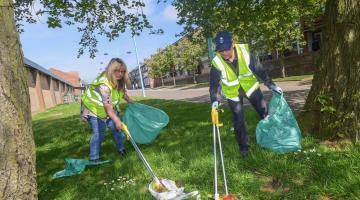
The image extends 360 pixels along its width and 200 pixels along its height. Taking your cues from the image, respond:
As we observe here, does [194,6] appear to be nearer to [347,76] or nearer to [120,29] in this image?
[120,29]

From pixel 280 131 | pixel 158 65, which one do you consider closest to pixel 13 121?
pixel 280 131

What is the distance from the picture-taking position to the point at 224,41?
187 inches

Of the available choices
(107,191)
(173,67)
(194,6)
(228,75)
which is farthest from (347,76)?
(173,67)

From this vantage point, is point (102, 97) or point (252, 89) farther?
Answer: point (102, 97)

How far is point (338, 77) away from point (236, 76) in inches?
54.4

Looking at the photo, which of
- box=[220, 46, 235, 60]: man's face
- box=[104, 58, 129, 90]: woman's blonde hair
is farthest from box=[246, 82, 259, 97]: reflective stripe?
box=[104, 58, 129, 90]: woman's blonde hair

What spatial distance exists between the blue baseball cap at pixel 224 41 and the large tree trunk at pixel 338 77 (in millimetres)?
1518

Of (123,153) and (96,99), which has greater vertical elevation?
(96,99)

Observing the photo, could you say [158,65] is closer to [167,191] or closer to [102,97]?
[102,97]

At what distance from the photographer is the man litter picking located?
4.82 metres

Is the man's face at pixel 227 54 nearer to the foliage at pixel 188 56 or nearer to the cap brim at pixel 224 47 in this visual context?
the cap brim at pixel 224 47

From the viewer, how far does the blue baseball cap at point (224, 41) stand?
4.72 meters

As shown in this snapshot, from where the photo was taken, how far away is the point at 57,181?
18.2 feet

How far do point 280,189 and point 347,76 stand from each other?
1.98 meters
